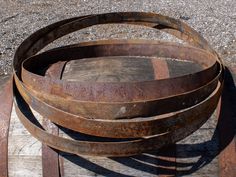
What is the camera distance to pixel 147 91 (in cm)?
269

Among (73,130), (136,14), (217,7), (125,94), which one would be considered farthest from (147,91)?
(217,7)

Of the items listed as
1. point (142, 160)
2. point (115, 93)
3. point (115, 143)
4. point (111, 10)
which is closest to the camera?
point (115, 143)

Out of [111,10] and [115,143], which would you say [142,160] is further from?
[111,10]

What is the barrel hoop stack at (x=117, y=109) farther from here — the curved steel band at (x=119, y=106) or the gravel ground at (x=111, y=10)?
the gravel ground at (x=111, y=10)

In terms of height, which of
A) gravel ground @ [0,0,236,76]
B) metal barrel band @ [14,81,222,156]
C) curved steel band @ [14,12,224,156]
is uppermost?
curved steel band @ [14,12,224,156]

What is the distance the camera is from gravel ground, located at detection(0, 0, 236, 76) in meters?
8.76

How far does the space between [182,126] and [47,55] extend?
1.22 meters

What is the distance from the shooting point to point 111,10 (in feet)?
36.3

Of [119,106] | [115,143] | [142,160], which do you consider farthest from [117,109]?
[142,160]

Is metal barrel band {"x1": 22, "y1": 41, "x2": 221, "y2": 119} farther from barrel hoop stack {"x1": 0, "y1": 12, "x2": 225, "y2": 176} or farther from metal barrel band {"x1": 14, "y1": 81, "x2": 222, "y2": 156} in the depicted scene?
metal barrel band {"x1": 14, "y1": 81, "x2": 222, "y2": 156}

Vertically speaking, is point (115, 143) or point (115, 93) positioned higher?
point (115, 93)

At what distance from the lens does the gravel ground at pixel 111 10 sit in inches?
345

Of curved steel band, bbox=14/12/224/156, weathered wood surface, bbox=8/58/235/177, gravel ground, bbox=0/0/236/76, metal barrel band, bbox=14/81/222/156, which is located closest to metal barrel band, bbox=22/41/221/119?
curved steel band, bbox=14/12/224/156

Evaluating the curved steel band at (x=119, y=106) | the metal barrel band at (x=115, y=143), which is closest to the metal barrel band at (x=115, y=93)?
the curved steel band at (x=119, y=106)
